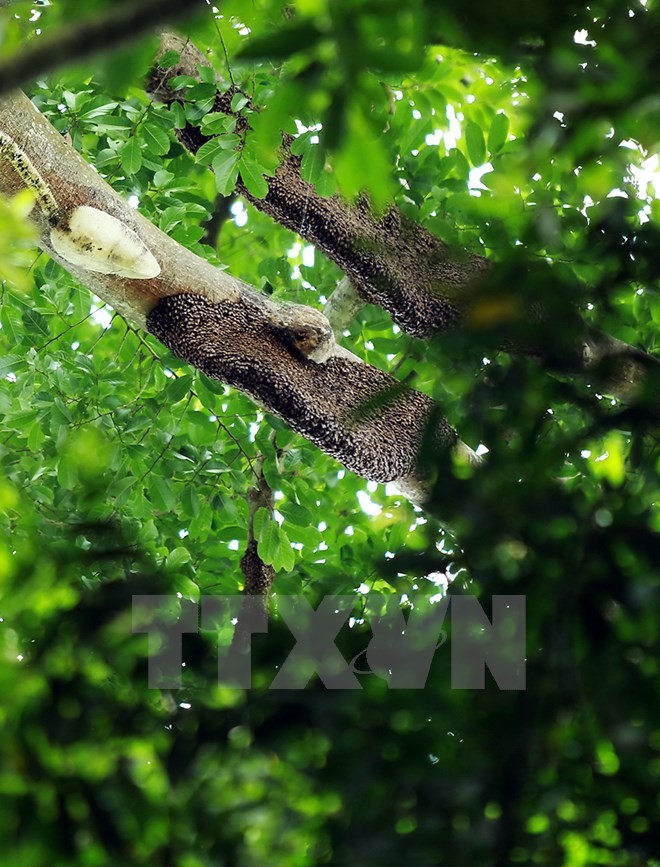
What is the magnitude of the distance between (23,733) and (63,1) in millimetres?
710

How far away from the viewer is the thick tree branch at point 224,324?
2.61 meters

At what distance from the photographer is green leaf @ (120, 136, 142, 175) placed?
138 inches

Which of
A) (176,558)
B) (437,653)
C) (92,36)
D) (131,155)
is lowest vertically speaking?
(176,558)

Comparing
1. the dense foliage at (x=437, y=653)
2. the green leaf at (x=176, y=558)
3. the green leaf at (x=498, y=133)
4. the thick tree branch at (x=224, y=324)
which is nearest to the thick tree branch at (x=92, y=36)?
the dense foliage at (x=437, y=653)

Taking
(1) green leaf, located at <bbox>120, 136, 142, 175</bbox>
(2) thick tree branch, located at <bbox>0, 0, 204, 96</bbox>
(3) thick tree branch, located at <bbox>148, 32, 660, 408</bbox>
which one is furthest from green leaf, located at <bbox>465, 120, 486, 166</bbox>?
(2) thick tree branch, located at <bbox>0, 0, 204, 96</bbox>

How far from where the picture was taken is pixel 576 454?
1.16 meters

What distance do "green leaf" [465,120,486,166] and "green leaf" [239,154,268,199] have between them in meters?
0.84

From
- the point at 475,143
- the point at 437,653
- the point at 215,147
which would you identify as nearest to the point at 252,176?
the point at 215,147

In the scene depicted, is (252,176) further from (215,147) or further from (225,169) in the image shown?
(215,147)

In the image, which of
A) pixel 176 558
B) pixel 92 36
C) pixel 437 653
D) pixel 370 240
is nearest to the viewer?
pixel 92 36

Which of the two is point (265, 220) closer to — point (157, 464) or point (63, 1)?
point (157, 464)

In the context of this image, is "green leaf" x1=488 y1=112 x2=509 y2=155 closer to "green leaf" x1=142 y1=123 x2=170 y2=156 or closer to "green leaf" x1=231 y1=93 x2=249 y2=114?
"green leaf" x1=231 y1=93 x2=249 y2=114

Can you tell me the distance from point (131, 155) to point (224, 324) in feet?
3.32

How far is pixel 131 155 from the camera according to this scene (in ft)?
11.5
